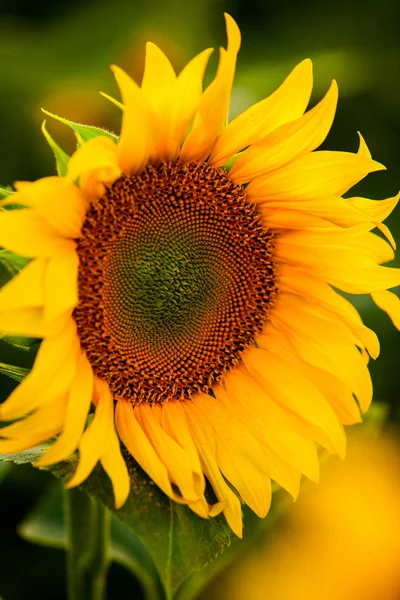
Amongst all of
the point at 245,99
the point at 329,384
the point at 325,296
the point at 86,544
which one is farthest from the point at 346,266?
the point at 245,99

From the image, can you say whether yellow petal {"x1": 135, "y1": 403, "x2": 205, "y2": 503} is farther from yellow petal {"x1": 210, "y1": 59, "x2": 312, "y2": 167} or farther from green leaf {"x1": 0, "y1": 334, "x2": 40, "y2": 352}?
yellow petal {"x1": 210, "y1": 59, "x2": 312, "y2": 167}

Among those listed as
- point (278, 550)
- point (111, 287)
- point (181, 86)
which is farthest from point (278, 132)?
point (278, 550)

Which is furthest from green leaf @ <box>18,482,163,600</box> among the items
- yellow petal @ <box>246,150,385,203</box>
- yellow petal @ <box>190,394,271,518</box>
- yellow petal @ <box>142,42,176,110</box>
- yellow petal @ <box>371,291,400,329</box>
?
yellow petal @ <box>142,42,176,110</box>

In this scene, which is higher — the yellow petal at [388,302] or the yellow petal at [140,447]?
the yellow petal at [388,302]

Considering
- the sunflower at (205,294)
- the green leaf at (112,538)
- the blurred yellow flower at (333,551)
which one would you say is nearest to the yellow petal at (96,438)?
the sunflower at (205,294)

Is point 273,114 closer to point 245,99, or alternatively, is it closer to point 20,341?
point 20,341

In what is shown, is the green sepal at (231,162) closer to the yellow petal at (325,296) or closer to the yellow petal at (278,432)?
the yellow petal at (325,296)
